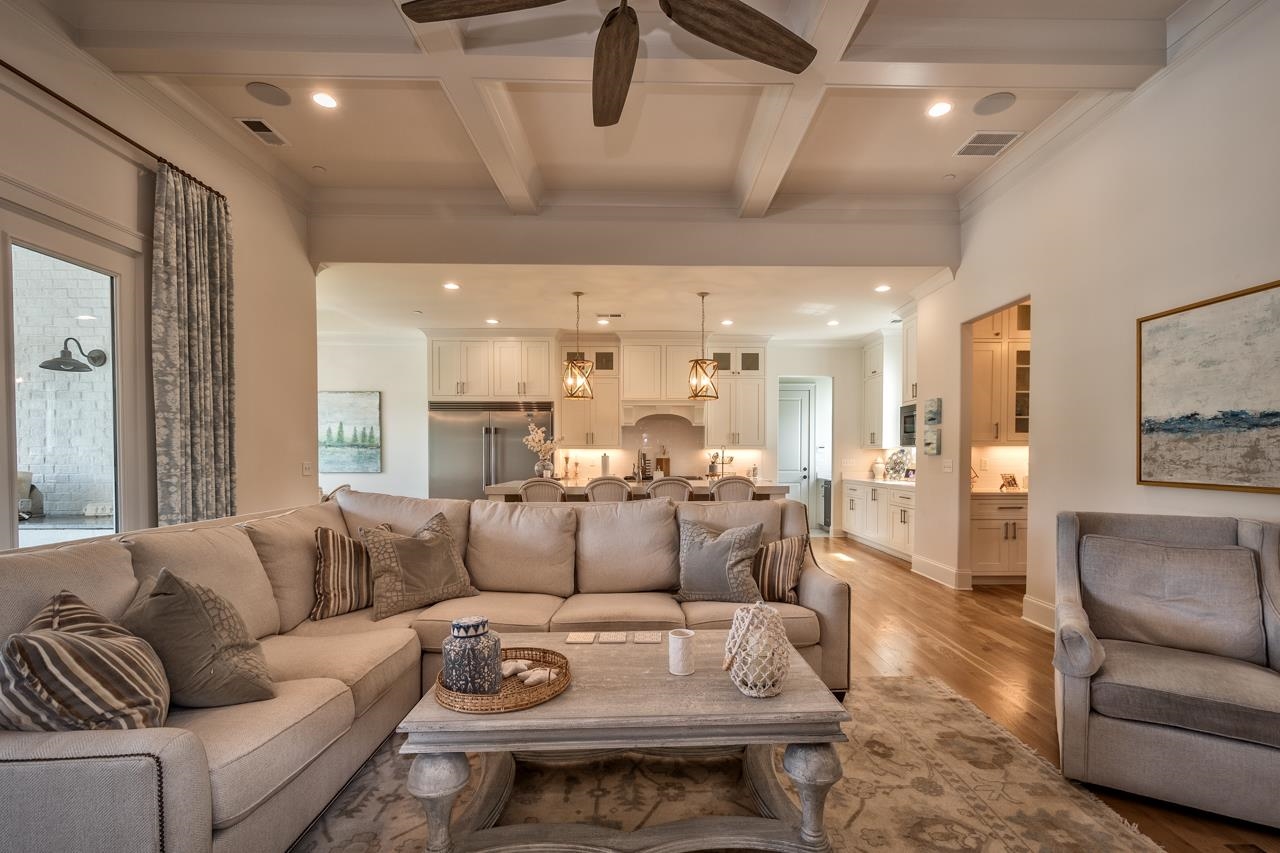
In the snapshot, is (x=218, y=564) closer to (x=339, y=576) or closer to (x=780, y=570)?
(x=339, y=576)

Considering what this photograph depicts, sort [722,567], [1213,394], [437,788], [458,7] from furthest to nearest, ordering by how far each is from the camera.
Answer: [722,567] < [1213,394] < [458,7] < [437,788]

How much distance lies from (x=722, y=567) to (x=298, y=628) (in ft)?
6.24

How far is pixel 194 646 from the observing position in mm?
1648

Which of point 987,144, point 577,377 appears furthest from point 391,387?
point 987,144

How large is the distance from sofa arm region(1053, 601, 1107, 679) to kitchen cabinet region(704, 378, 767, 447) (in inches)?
228

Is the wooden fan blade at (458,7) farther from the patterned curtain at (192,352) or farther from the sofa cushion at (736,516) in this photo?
the sofa cushion at (736,516)

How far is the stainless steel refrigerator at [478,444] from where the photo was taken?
738cm

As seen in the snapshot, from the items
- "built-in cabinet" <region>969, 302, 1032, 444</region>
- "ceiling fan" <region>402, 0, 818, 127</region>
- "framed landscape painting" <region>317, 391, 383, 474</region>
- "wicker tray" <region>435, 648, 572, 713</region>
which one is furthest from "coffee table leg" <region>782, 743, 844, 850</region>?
"framed landscape painting" <region>317, 391, 383, 474</region>

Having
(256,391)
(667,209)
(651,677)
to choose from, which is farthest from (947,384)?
(256,391)

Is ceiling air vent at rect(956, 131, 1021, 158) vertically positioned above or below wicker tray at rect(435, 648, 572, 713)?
above

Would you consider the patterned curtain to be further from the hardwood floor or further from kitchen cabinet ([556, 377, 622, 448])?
kitchen cabinet ([556, 377, 622, 448])

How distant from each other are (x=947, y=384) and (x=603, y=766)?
173 inches

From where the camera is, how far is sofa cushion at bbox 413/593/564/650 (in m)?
2.52

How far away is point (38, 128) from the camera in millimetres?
2508
